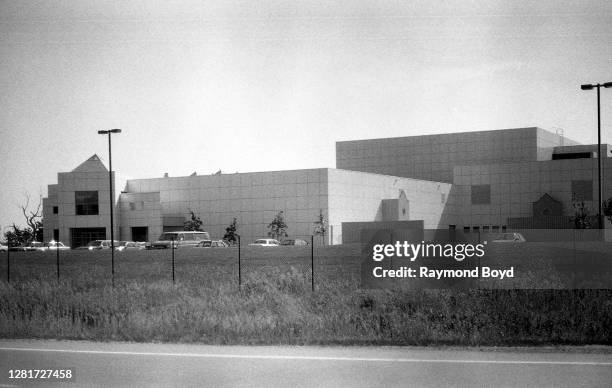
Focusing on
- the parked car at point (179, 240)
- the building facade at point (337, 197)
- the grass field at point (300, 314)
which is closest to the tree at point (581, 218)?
the building facade at point (337, 197)

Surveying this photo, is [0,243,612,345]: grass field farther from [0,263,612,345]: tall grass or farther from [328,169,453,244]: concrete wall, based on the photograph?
[328,169,453,244]: concrete wall

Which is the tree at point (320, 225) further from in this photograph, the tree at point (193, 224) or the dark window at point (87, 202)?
the dark window at point (87, 202)

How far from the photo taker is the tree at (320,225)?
7659 cm

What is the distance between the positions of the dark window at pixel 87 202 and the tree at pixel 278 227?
21.1 metres

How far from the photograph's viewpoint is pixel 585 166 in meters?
98.0

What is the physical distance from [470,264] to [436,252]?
2013 millimetres

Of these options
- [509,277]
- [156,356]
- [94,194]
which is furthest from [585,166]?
[156,356]

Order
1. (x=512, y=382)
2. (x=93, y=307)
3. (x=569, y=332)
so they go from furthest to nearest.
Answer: (x=93, y=307) < (x=569, y=332) < (x=512, y=382)

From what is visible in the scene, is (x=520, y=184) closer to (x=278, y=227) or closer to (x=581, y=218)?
(x=581, y=218)

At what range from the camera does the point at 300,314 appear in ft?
60.0

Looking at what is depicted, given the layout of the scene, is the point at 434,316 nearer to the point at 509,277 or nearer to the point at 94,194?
the point at 509,277

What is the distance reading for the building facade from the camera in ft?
272

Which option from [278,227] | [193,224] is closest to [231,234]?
[193,224]

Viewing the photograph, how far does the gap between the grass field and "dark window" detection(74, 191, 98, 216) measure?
61970 mm
